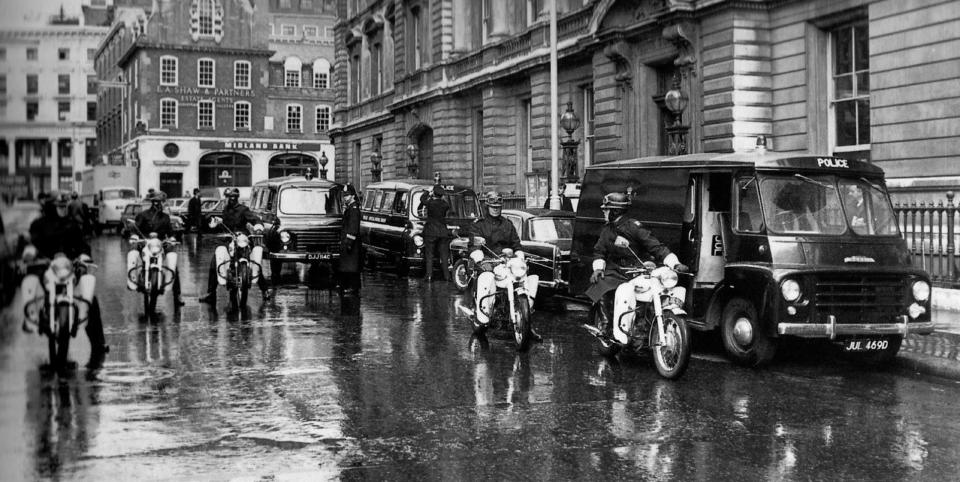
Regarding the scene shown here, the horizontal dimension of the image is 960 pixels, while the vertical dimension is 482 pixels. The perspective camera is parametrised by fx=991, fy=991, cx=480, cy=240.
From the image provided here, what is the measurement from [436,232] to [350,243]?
134 inches

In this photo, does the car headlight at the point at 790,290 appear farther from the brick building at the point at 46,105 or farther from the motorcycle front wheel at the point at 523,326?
the brick building at the point at 46,105

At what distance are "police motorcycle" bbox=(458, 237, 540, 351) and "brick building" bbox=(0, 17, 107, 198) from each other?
9505mm

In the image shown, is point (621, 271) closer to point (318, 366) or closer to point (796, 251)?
point (796, 251)

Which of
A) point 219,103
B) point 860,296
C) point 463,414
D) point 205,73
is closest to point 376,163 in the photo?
point 219,103

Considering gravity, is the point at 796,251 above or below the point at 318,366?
above

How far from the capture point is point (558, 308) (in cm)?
1636

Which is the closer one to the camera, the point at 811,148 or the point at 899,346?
the point at 899,346

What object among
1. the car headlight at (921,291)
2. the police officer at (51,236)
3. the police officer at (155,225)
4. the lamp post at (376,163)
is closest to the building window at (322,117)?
the lamp post at (376,163)

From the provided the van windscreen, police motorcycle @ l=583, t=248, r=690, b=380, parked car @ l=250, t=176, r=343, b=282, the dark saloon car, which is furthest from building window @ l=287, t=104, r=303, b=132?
police motorcycle @ l=583, t=248, r=690, b=380

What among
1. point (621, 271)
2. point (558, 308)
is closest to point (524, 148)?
point (558, 308)

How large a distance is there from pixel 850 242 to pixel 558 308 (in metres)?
6.59

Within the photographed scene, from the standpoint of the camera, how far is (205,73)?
70188 millimetres

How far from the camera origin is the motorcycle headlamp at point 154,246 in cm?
1377

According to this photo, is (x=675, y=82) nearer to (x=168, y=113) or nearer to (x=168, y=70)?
(x=168, y=113)
